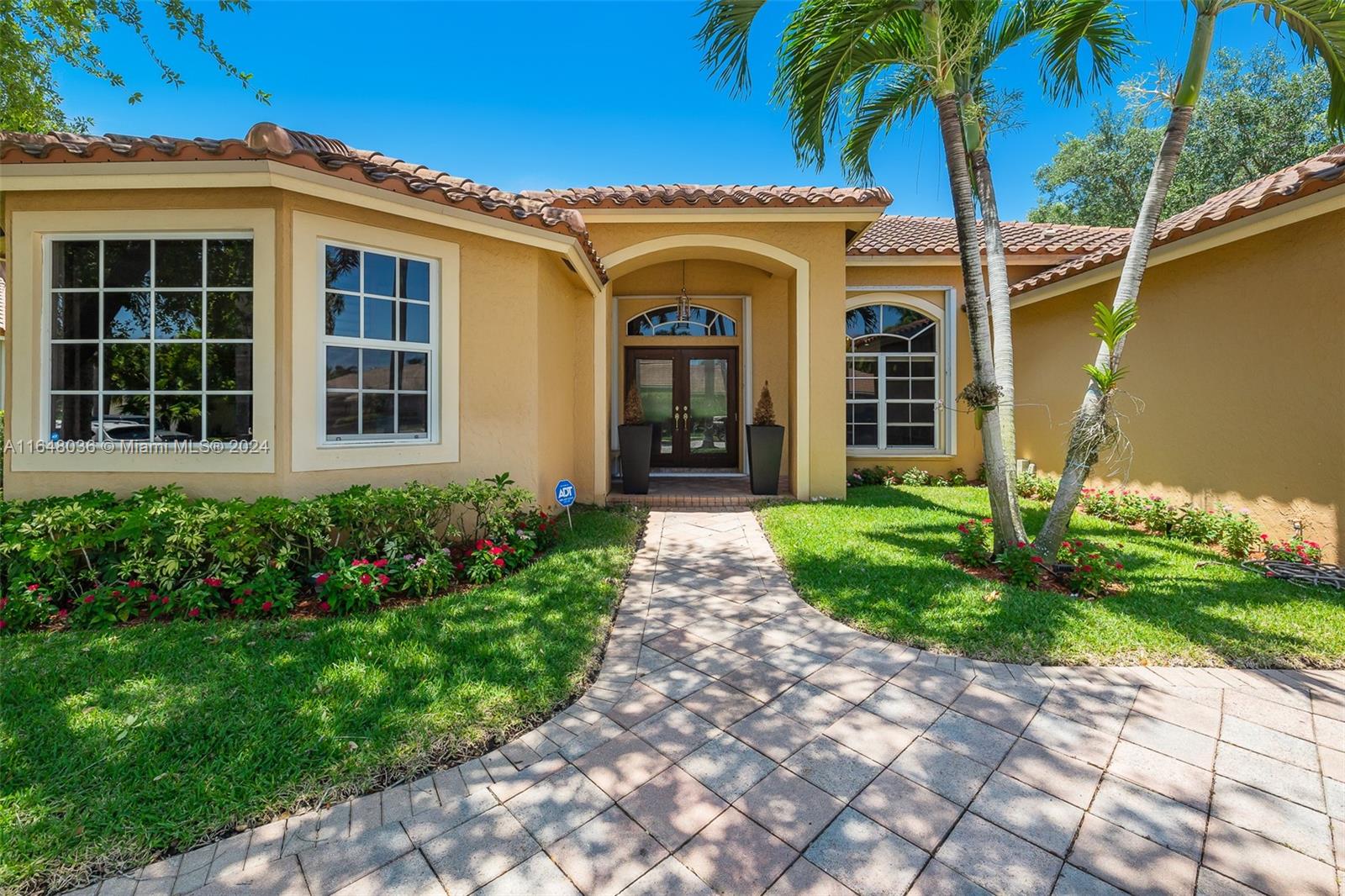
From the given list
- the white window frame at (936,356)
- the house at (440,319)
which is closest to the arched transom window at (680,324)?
the house at (440,319)

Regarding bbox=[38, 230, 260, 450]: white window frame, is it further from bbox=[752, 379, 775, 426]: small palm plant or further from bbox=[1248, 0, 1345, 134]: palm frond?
bbox=[1248, 0, 1345, 134]: palm frond

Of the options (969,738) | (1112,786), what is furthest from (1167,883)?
(969,738)

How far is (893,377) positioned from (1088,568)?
22.2 ft

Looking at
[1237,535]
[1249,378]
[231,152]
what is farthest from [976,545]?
[231,152]

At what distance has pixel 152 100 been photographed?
6129 millimetres

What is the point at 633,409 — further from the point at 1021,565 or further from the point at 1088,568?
the point at 1088,568

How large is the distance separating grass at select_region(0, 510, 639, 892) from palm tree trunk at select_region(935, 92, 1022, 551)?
373 centimetres

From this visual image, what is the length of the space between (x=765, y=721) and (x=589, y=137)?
10.4 metres

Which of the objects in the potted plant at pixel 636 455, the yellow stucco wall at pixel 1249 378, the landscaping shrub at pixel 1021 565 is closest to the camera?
the landscaping shrub at pixel 1021 565

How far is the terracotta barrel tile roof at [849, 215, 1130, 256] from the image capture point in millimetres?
9750

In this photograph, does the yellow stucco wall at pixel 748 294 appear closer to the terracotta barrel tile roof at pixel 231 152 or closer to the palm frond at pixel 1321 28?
the terracotta barrel tile roof at pixel 231 152

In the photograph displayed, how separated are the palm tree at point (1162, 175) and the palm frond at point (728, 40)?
3.53 m

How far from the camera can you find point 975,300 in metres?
4.98

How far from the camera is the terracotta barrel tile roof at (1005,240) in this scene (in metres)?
9.75
